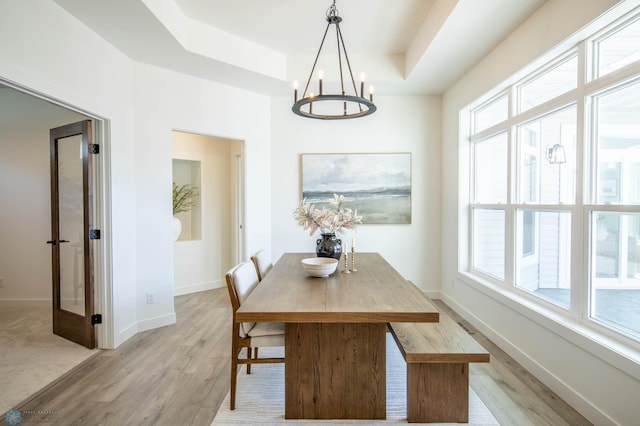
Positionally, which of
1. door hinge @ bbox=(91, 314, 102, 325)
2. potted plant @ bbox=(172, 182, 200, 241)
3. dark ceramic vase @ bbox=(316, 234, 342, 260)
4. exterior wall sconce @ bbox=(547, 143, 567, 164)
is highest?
exterior wall sconce @ bbox=(547, 143, 567, 164)

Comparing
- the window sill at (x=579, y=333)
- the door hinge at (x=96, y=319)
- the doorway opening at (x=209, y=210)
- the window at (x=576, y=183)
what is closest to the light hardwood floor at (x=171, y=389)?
the door hinge at (x=96, y=319)

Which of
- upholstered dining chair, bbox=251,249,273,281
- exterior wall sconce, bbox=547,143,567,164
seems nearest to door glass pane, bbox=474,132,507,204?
exterior wall sconce, bbox=547,143,567,164

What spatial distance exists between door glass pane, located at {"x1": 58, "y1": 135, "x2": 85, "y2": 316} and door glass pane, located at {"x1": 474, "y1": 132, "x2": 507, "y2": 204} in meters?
4.05

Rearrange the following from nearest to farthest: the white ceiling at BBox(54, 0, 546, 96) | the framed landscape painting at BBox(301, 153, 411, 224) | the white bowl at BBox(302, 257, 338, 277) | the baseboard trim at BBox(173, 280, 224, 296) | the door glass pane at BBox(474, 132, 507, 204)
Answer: the white bowl at BBox(302, 257, 338, 277), the white ceiling at BBox(54, 0, 546, 96), the door glass pane at BBox(474, 132, 507, 204), the framed landscape painting at BBox(301, 153, 411, 224), the baseboard trim at BBox(173, 280, 224, 296)

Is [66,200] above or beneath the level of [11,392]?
above

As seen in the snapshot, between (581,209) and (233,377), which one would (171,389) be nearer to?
(233,377)

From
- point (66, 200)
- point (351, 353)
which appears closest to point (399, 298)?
point (351, 353)

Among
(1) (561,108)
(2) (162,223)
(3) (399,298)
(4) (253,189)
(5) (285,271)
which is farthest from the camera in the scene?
(4) (253,189)

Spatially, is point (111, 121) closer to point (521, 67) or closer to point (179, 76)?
point (179, 76)

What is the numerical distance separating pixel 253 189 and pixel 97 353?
7.78ft

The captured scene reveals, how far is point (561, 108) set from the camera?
2285mm

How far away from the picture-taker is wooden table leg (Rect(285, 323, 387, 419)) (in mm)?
1896

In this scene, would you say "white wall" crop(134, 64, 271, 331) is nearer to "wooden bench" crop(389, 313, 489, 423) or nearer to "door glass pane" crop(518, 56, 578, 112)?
"wooden bench" crop(389, 313, 489, 423)

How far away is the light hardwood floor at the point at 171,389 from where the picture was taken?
1.94 metres
